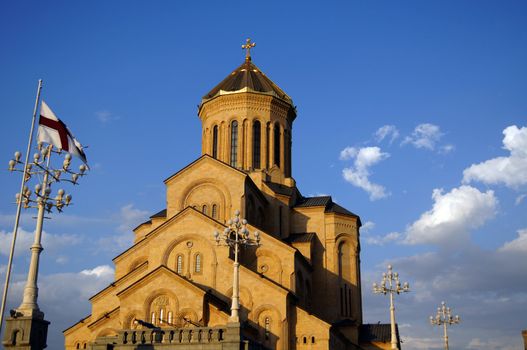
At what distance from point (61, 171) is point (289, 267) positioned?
20.7m

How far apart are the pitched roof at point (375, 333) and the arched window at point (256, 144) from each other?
1407 cm

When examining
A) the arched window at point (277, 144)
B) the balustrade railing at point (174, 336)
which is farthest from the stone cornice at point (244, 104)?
the balustrade railing at point (174, 336)

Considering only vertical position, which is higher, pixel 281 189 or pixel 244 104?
pixel 244 104

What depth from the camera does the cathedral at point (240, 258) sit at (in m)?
31.6

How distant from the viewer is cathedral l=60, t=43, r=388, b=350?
31.6m

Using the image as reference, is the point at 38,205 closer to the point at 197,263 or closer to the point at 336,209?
the point at 197,263

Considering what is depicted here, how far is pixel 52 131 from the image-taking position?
19.8m

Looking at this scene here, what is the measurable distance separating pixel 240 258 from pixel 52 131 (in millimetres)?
19340

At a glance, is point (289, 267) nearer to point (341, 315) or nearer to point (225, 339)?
point (341, 315)

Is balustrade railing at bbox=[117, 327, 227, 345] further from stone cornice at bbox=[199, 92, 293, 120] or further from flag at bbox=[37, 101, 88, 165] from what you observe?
stone cornice at bbox=[199, 92, 293, 120]

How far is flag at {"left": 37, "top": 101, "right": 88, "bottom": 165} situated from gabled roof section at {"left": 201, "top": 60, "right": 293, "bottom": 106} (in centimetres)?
→ 2847

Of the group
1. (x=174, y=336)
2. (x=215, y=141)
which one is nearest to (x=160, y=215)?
(x=215, y=141)

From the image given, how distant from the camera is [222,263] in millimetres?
34875

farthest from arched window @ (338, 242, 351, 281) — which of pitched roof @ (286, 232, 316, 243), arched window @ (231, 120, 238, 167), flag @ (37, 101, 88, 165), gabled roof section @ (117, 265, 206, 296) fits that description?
flag @ (37, 101, 88, 165)
